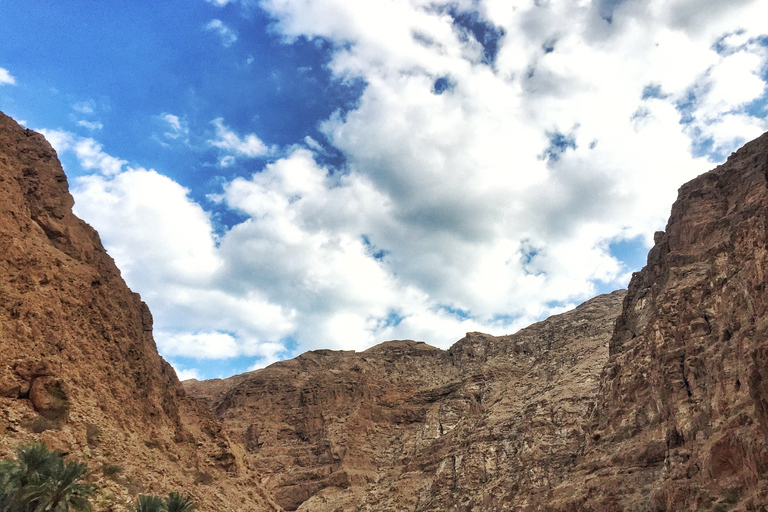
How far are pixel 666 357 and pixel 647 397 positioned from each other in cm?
382

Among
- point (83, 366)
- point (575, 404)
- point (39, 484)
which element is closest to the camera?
point (39, 484)

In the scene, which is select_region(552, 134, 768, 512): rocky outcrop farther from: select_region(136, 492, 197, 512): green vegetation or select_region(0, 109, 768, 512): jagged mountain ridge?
select_region(136, 492, 197, 512): green vegetation

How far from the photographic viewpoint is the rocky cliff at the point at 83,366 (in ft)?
79.6

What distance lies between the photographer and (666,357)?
41625mm

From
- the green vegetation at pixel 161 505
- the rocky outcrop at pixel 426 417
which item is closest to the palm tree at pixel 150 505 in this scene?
the green vegetation at pixel 161 505

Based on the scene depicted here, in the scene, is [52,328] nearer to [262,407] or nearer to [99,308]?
[99,308]

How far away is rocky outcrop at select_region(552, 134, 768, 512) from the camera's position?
27.3 metres

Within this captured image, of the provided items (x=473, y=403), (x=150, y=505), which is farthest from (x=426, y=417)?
(x=150, y=505)

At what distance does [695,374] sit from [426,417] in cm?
5699

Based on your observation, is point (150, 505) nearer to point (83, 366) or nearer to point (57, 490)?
point (57, 490)

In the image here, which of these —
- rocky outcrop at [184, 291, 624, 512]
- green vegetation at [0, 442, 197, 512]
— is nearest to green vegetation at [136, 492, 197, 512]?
green vegetation at [0, 442, 197, 512]

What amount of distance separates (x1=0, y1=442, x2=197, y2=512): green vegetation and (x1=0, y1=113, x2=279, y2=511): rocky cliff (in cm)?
246

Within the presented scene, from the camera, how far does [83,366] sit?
3053 cm

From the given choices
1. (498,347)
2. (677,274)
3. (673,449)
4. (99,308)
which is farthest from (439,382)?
(99,308)
